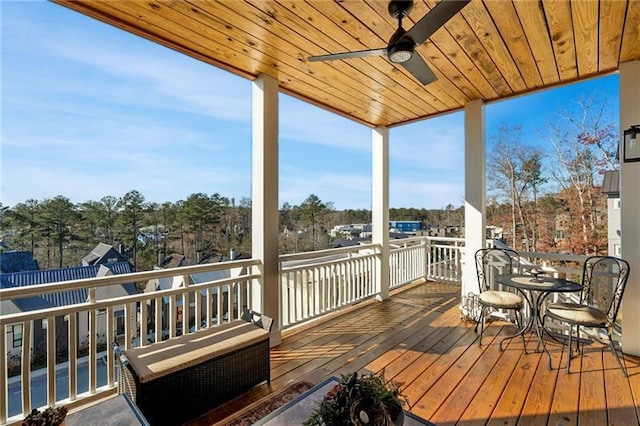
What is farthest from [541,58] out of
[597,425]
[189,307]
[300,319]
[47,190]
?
[47,190]

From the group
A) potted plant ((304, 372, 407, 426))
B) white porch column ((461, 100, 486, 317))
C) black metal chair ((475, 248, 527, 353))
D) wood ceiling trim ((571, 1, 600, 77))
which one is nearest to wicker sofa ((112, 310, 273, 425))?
potted plant ((304, 372, 407, 426))

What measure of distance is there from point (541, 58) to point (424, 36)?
1.65 meters

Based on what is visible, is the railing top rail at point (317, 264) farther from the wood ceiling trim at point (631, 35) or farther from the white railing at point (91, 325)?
the wood ceiling trim at point (631, 35)

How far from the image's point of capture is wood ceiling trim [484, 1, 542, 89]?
6.33 ft

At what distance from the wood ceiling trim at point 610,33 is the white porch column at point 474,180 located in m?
1.15

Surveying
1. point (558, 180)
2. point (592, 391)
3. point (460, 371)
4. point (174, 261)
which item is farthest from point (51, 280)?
point (558, 180)

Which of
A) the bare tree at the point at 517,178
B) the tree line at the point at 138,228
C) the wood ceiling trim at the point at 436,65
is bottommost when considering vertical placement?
the tree line at the point at 138,228

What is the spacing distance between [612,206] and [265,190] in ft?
17.5

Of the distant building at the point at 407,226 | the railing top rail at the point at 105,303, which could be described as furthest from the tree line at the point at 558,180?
the railing top rail at the point at 105,303

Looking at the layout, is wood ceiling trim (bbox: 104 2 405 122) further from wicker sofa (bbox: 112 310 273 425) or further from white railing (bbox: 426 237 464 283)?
white railing (bbox: 426 237 464 283)

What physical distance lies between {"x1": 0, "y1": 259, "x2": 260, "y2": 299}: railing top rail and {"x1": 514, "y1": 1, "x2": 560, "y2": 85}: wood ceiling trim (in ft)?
9.86

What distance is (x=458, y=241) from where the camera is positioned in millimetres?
5613

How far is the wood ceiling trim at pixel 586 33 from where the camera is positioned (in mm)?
1935

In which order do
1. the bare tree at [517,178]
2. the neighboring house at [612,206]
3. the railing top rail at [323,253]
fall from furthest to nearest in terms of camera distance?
the bare tree at [517,178] → the neighboring house at [612,206] → the railing top rail at [323,253]
